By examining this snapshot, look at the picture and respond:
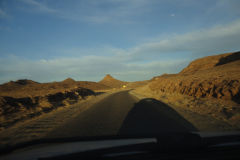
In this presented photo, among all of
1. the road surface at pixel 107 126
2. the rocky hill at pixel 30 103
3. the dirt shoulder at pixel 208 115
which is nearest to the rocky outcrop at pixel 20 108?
the rocky hill at pixel 30 103

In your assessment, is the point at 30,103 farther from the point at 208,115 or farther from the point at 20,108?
the point at 208,115

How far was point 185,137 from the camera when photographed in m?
2.93

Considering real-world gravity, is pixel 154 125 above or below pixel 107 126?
below

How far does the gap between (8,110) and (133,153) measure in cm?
1304

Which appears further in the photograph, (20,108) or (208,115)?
(20,108)

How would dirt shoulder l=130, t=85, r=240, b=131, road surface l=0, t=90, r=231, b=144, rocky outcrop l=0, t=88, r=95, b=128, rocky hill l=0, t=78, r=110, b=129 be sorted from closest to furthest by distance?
road surface l=0, t=90, r=231, b=144, dirt shoulder l=130, t=85, r=240, b=131, rocky outcrop l=0, t=88, r=95, b=128, rocky hill l=0, t=78, r=110, b=129

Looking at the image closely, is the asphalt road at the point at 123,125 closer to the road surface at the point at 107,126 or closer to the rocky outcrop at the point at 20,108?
the road surface at the point at 107,126

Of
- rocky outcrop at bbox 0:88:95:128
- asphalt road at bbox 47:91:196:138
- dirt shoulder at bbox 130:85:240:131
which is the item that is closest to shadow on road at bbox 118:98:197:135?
asphalt road at bbox 47:91:196:138

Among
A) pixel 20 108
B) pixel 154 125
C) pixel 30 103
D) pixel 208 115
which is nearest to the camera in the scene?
pixel 154 125

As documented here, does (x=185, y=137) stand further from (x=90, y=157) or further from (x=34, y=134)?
(x=34, y=134)

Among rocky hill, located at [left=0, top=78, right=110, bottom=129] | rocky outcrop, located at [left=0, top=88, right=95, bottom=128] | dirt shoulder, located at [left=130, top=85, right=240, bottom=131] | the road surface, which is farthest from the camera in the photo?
rocky hill, located at [left=0, top=78, right=110, bottom=129]

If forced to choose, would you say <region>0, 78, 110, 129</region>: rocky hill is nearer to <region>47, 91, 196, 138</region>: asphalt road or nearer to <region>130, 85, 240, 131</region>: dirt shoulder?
<region>47, 91, 196, 138</region>: asphalt road

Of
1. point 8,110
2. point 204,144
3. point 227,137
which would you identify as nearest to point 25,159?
point 204,144

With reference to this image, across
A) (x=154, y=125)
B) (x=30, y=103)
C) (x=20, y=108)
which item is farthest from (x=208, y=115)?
(x=30, y=103)
